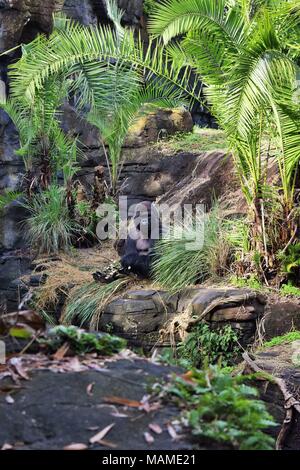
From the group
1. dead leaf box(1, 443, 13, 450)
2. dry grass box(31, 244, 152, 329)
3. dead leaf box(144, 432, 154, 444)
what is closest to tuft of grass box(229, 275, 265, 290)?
dry grass box(31, 244, 152, 329)

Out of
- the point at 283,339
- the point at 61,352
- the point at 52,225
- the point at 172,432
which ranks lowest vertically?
the point at 283,339

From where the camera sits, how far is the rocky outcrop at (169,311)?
9.12 m

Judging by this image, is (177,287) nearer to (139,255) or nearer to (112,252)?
(139,255)

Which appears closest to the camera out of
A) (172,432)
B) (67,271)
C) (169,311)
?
(172,432)

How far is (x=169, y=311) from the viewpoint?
9.73 m

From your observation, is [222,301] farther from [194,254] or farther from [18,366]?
[18,366]

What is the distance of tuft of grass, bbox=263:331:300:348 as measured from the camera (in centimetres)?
879

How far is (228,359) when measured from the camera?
9023mm

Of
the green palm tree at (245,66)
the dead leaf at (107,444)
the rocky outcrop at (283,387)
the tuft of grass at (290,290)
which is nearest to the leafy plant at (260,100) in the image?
the green palm tree at (245,66)

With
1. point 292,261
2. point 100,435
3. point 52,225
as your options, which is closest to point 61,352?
point 100,435

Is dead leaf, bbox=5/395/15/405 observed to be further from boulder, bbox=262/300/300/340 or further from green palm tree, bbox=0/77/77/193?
green palm tree, bbox=0/77/77/193

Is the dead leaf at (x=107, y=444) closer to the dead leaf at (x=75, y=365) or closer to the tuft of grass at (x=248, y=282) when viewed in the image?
the dead leaf at (x=75, y=365)

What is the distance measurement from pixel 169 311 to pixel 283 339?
161 cm

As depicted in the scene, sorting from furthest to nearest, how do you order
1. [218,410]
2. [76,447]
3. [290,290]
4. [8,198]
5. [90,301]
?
[8,198]
[90,301]
[290,290]
[218,410]
[76,447]
